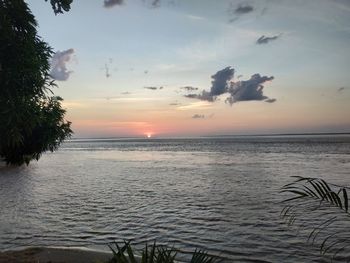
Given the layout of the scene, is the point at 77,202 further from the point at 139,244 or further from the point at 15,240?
the point at 139,244

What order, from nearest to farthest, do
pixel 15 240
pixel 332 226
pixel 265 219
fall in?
1. pixel 15 240
2. pixel 332 226
3. pixel 265 219

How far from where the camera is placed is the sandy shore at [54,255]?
9.57 meters

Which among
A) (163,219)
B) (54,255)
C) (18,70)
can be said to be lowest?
(163,219)

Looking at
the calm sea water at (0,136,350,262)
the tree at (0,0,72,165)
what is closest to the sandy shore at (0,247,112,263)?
the calm sea water at (0,136,350,262)

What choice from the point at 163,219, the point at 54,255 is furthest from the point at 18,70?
the point at 163,219

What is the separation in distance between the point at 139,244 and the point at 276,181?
62.4 ft

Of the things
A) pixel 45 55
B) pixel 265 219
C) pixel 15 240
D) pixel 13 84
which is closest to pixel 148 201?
pixel 265 219

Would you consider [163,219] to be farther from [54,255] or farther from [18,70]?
[18,70]

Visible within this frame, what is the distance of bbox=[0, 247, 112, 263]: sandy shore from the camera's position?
377 inches

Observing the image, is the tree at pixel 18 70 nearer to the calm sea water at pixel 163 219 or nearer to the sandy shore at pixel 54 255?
the sandy shore at pixel 54 255

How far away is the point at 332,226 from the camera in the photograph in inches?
547

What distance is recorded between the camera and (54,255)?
10.2m

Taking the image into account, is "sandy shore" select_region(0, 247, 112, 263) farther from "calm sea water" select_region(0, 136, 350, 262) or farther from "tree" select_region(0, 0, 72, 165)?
"tree" select_region(0, 0, 72, 165)

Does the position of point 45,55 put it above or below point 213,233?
above
